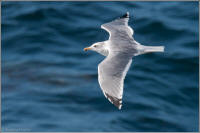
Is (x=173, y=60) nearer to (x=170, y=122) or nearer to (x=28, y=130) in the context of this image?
(x=170, y=122)

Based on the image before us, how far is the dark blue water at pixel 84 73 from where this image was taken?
459 inches

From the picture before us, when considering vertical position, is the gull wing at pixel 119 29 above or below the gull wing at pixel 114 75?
above

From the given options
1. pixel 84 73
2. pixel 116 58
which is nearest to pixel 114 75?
pixel 116 58

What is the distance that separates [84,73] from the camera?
→ 1223 centimetres

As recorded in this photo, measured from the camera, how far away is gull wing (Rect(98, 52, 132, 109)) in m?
6.23

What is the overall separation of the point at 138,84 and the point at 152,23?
1.89 metres

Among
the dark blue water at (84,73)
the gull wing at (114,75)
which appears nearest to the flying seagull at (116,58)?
the gull wing at (114,75)

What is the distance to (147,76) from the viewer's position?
12.3 metres

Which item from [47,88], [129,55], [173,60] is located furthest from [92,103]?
[129,55]

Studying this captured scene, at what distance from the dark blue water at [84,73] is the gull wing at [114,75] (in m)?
4.60

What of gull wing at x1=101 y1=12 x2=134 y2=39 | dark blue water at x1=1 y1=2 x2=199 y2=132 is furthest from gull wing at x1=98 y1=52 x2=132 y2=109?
dark blue water at x1=1 y1=2 x2=199 y2=132

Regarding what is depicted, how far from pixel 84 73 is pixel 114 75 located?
5.73 meters

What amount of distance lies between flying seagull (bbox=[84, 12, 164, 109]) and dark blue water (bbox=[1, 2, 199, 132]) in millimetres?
3680

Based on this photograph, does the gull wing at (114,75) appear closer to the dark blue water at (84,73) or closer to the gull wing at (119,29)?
the gull wing at (119,29)
